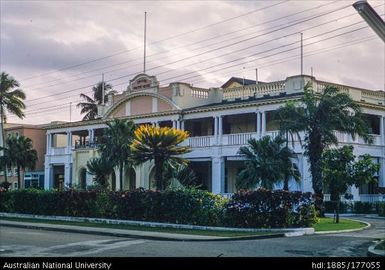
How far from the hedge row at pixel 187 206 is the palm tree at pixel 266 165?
4.54 meters

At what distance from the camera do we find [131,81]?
51.5m

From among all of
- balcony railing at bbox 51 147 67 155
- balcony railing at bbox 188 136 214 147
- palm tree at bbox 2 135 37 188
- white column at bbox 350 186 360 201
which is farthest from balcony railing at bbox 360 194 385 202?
palm tree at bbox 2 135 37 188

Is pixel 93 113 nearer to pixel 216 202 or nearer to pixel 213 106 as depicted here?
pixel 213 106

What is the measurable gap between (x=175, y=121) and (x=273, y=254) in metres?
31.4

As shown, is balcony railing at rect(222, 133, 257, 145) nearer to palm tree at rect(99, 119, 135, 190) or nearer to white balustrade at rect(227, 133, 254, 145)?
white balustrade at rect(227, 133, 254, 145)

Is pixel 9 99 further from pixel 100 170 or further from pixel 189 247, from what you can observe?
pixel 189 247

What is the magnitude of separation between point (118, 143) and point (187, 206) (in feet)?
40.0

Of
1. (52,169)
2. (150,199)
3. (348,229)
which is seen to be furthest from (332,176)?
(52,169)

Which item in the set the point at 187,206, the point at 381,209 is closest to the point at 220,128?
the point at 381,209

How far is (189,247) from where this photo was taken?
59.8 ft

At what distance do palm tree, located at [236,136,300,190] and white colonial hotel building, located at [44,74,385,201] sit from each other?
617 cm

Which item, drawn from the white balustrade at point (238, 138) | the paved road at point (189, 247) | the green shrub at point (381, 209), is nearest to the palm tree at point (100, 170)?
the white balustrade at point (238, 138)

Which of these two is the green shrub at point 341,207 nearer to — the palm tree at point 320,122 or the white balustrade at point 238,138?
the palm tree at point 320,122

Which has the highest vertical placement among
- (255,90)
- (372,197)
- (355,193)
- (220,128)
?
(255,90)
